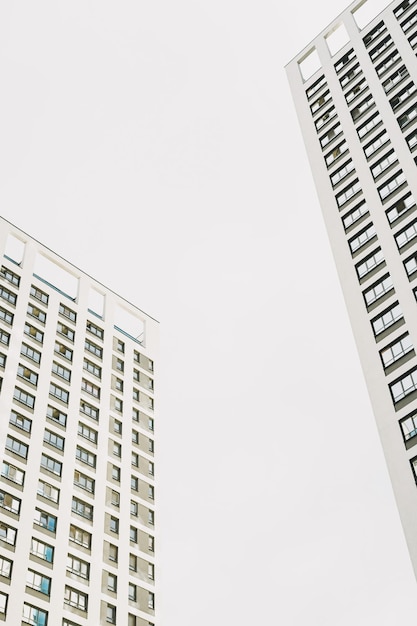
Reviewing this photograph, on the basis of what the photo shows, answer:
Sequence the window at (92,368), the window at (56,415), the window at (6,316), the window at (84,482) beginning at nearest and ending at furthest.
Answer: the window at (84,482)
the window at (56,415)
the window at (6,316)
the window at (92,368)

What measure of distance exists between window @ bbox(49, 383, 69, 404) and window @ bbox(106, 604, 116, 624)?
16.4 meters

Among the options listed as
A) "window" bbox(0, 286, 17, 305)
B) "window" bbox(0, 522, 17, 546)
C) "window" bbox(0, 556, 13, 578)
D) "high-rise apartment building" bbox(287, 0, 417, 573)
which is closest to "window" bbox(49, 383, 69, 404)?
"window" bbox(0, 286, 17, 305)

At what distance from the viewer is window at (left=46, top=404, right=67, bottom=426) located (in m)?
59.4

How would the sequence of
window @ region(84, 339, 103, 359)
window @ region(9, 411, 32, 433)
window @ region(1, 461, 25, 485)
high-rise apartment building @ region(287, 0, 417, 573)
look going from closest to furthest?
Result: 1. high-rise apartment building @ region(287, 0, 417, 573)
2. window @ region(1, 461, 25, 485)
3. window @ region(9, 411, 32, 433)
4. window @ region(84, 339, 103, 359)

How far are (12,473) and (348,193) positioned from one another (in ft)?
98.3

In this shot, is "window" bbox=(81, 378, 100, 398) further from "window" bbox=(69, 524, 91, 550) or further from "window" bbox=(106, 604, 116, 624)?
"window" bbox=(106, 604, 116, 624)

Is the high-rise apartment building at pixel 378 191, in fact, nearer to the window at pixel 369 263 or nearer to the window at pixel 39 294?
the window at pixel 369 263

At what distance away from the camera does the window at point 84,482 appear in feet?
188

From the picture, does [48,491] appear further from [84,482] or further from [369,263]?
[369,263]

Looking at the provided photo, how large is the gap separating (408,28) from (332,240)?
2040 cm

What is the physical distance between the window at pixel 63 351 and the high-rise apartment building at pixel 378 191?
25049 millimetres

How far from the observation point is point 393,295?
149ft

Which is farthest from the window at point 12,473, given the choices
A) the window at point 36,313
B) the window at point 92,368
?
the window at point 36,313

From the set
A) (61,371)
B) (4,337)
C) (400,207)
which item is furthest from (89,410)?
(400,207)
